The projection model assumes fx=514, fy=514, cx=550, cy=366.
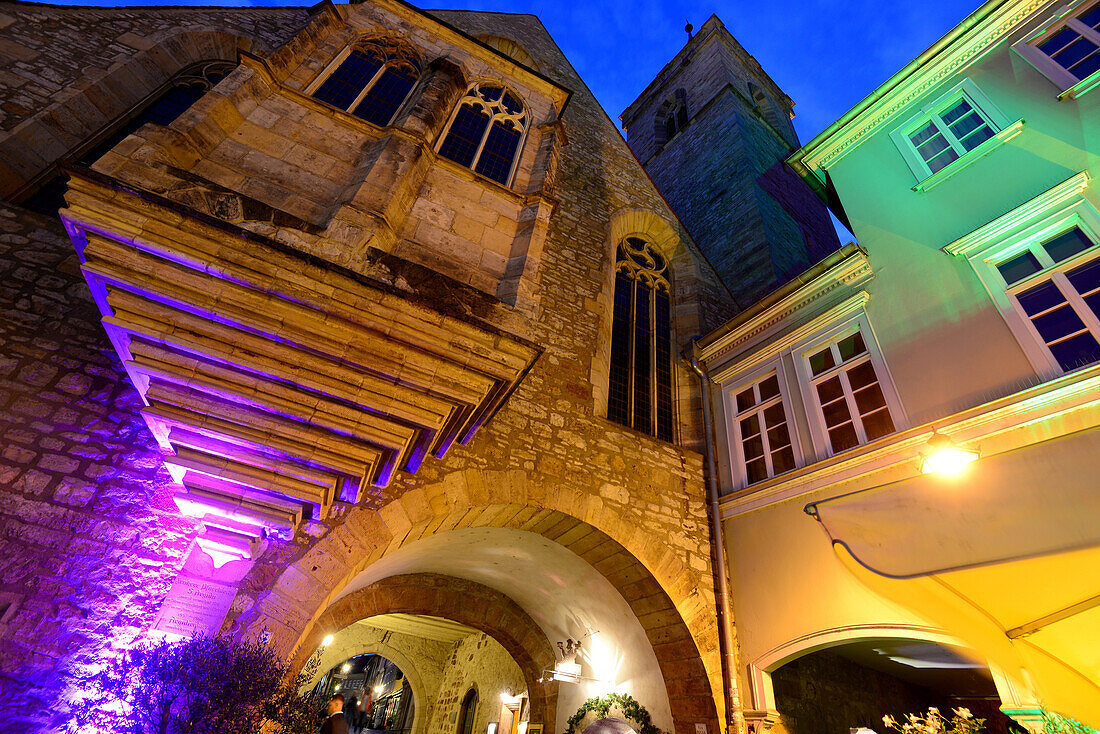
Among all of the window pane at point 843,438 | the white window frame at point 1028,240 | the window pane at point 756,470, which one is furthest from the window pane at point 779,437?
the white window frame at point 1028,240

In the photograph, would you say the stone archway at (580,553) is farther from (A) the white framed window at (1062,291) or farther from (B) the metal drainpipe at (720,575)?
(A) the white framed window at (1062,291)

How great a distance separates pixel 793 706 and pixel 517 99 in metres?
8.08

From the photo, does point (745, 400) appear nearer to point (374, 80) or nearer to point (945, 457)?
point (945, 457)

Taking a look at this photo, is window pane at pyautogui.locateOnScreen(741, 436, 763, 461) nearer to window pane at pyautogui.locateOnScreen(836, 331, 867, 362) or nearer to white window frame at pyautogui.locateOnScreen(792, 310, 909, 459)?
white window frame at pyautogui.locateOnScreen(792, 310, 909, 459)

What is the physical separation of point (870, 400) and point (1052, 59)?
15.8 feet

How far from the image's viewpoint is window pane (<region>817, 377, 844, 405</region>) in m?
6.25

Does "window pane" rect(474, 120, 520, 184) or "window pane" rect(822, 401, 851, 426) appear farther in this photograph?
"window pane" rect(822, 401, 851, 426)

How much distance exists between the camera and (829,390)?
6355 mm

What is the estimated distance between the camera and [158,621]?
3701mm

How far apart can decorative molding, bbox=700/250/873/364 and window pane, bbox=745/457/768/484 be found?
185 cm

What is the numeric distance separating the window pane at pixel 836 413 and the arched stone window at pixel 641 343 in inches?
83.7

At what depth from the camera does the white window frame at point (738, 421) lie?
634cm

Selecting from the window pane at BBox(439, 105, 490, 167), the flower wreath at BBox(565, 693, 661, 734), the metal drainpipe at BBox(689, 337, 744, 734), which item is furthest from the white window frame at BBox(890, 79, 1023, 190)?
the flower wreath at BBox(565, 693, 661, 734)

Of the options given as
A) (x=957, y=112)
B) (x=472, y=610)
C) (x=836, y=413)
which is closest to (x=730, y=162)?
(x=957, y=112)
